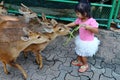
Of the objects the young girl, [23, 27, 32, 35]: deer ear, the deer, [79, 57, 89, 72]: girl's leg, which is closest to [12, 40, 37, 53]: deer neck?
the deer

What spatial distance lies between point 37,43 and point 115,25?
241 centimetres

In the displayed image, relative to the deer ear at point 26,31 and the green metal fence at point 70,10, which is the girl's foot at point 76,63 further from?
the green metal fence at point 70,10

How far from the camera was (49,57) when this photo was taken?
4.20m

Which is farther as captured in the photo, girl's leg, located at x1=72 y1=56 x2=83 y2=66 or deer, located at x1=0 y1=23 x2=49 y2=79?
girl's leg, located at x1=72 y1=56 x2=83 y2=66

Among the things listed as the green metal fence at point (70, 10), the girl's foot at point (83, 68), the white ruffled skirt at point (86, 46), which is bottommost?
the girl's foot at point (83, 68)

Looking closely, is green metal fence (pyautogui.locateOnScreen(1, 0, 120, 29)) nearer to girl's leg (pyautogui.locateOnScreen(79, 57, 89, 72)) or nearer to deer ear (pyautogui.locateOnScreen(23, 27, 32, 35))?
girl's leg (pyautogui.locateOnScreen(79, 57, 89, 72))

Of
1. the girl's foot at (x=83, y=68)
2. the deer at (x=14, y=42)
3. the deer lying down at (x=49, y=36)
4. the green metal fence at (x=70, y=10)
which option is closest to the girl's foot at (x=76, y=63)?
the girl's foot at (x=83, y=68)

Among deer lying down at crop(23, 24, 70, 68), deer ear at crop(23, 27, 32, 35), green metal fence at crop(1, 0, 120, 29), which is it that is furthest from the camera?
green metal fence at crop(1, 0, 120, 29)

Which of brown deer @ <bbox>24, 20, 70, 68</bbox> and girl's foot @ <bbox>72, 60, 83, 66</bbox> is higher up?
brown deer @ <bbox>24, 20, 70, 68</bbox>

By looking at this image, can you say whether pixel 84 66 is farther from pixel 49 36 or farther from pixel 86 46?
pixel 49 36

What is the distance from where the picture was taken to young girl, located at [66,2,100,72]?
3.39 metres

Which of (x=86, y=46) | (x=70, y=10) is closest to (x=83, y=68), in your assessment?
(x=86, y=46)

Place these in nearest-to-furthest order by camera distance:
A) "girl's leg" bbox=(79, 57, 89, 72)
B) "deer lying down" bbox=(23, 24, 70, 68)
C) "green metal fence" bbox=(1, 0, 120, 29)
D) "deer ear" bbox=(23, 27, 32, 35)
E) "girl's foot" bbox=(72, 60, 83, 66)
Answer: "deer ear" bbox=(23, 27, 32, 35) < "deer lying down" bbox=(23, 24, 70, 68) < "girl's leg" bbox=(79, 57, 89, 72) < "girl's foot" bbox=(72, 60, 83, 66) < "green metal fence" bbox=(1, 0, 120, 29)

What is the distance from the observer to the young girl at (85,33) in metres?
3.39
